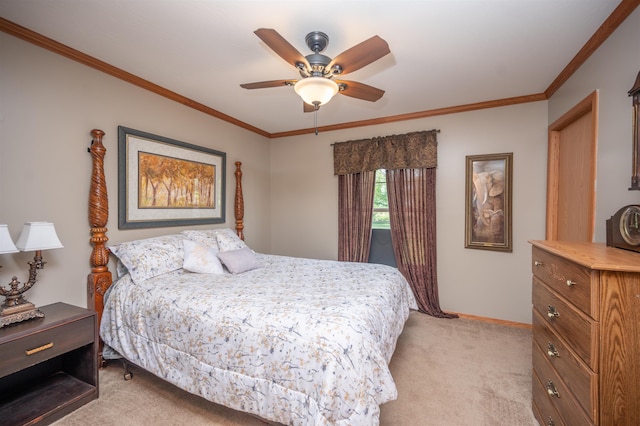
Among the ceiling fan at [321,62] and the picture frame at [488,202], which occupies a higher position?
the ceiling fan at [321,62]

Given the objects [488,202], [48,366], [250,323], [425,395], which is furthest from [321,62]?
[48,366]

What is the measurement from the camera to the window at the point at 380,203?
12.8ft

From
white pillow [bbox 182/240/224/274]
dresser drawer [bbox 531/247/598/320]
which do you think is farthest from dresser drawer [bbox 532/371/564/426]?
white pillow [bbox 182/240/224/274]

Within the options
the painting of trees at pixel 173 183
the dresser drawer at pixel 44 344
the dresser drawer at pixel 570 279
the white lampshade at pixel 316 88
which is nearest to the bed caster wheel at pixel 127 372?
the dresser drawer at pixel 44 344

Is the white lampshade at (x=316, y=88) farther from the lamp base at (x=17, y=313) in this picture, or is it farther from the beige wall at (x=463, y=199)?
the lamp base at (x=17, y=313)

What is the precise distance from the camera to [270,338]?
5.09 ft

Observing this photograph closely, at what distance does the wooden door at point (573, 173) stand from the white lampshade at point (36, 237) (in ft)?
12.5

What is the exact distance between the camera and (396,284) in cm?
250

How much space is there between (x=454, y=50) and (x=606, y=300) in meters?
1.96

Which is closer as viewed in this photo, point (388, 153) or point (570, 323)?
point (570, 323)

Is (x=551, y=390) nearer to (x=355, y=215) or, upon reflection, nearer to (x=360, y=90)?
(x=360, y=90)

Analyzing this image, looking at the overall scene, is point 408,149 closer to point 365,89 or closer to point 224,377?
point 365,89

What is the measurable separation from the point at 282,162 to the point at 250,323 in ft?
11.0

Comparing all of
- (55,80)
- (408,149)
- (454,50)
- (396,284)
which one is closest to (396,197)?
(408,149)
